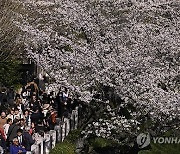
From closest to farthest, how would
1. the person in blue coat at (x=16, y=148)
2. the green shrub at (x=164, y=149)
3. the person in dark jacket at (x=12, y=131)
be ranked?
the person in blue coat at (x=16, y=148) < the person in dark jacket at (x=12, y=131) < the green shrub at (x=164, y=149)

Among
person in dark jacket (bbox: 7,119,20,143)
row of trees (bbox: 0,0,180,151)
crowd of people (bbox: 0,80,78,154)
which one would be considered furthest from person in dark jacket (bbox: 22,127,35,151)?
row of trees (bbox: 0,0,180,151)

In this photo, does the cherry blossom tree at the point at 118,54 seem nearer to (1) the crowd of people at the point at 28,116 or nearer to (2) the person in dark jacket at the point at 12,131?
(1) the crowd of people at the point at 28,116

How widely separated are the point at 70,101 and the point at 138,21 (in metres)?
3.80

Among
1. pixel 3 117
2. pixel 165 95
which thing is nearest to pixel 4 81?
pixel 3 117

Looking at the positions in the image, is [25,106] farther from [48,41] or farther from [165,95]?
[165,95]

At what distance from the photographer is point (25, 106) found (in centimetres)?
1491

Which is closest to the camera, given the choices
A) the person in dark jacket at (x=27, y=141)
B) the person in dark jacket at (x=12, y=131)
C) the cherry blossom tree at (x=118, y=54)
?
the person in dark jacket at (x=27, y=141)

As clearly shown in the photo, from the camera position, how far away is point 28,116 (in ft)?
44.4

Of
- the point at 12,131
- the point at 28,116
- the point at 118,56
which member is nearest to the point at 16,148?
the point at 12,131

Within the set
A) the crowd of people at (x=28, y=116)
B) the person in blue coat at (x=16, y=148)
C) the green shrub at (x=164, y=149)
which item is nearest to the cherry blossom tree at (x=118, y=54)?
the green shrub at (x=164, y=149)

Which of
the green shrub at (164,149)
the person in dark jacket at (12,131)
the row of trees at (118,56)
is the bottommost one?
the green shrub at (164,149)

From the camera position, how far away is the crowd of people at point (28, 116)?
10.9m

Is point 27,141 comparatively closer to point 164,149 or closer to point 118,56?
point 118,56

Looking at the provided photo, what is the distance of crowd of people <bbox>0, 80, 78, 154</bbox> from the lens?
1091 cm
